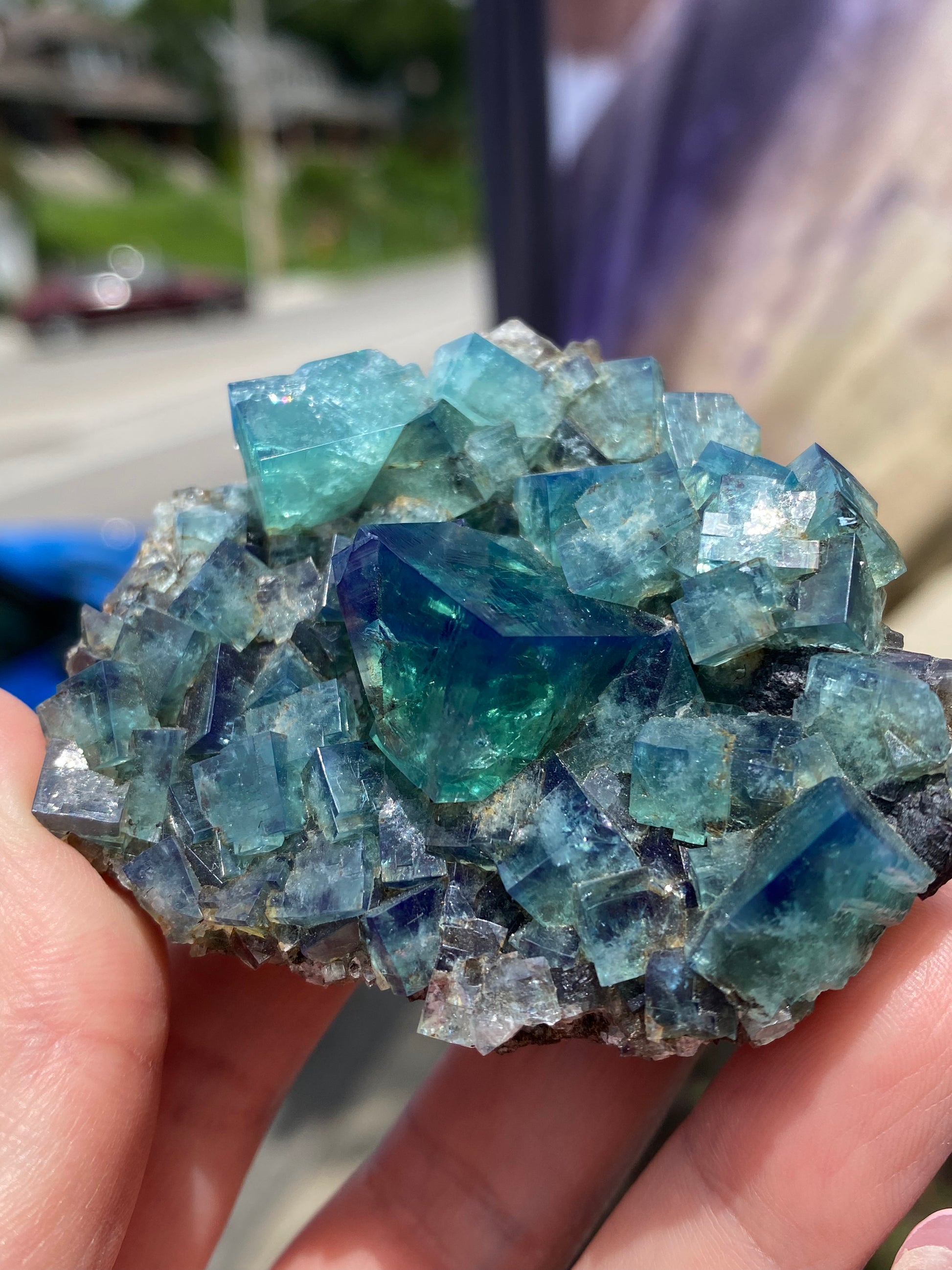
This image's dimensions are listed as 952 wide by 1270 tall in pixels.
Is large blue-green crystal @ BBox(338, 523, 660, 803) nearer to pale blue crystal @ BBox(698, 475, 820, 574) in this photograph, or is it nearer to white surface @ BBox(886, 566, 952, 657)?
pale blue crystal @ BBox(698, 475, 820, 574)

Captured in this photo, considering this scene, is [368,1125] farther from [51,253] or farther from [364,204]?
[364,204]

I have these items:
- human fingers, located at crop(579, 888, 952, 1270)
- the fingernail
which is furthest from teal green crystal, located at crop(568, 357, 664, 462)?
the fingernail

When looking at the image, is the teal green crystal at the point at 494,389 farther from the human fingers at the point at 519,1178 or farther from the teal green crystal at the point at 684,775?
the human fingers at the point at 519,1178

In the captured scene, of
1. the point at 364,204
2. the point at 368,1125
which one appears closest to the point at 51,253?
the point at 364,204

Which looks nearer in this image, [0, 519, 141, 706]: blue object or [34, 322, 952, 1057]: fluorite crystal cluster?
[34, 322, 952, 1057]: fluorite crystal cluster

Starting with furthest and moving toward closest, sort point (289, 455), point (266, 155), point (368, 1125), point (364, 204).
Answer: point (364, 204) → point (266, 155) → point (368, 1125) → point (289, 455)

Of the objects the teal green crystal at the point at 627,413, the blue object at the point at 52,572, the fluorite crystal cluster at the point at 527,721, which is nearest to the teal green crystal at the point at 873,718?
the fluorite crystal cluster at the point at 527,721

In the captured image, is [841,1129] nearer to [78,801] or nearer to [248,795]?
[248,795]
